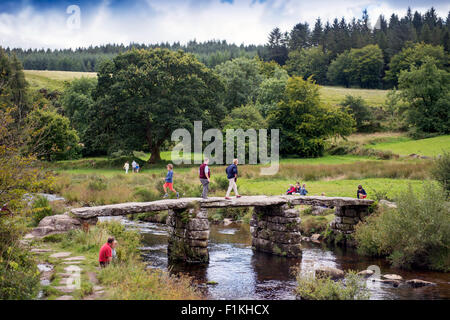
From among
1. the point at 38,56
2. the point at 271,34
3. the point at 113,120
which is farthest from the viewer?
the point at 38,56

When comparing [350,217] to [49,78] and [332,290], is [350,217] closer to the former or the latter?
[332,290]

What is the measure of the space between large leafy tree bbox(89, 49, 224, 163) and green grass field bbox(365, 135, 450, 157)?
21107mm

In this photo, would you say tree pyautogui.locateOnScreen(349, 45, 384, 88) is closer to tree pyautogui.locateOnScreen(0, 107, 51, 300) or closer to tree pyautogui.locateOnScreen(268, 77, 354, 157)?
tree pyautogui.locateOnScreen(268, 77, 354, 157)

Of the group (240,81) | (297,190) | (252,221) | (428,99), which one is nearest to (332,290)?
(252,221)

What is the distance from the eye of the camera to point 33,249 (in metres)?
14.7

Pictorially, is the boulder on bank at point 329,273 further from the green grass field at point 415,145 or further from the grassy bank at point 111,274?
the green grass field at point 415,145

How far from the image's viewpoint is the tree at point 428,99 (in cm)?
6069

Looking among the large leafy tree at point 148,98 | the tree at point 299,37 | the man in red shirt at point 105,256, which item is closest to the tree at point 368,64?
the tree at point 299,37

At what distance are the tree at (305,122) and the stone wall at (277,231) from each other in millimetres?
32507

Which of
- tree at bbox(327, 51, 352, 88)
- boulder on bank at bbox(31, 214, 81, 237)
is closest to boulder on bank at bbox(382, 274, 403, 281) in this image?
boulder on bank at bbox(31, 214, 81, 237)

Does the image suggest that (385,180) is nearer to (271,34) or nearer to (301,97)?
(301,97)
